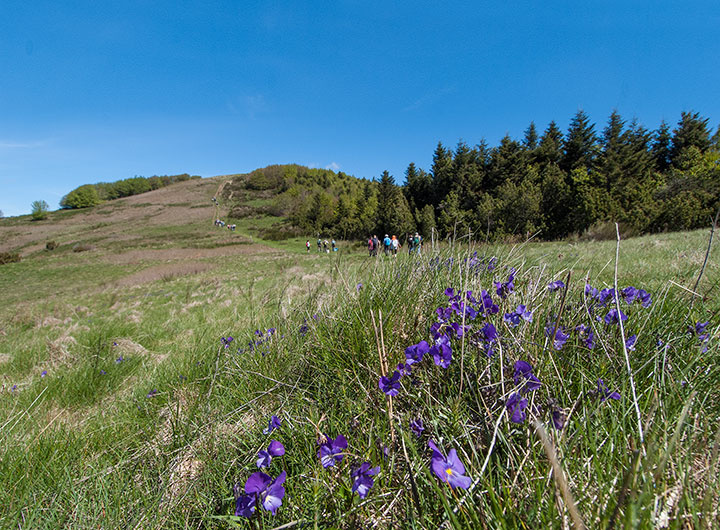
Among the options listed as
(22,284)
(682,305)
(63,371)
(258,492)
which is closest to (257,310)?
(63,371)

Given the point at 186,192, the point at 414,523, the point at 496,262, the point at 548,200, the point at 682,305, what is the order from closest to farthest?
the point at 414,523, the point at 682,305, the point at 496,262, the point at 548,200, the point at 186,192

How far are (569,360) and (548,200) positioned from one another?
3775cm

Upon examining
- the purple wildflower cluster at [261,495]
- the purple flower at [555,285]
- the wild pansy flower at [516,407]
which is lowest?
the purple wildflower cluster at [261,495]

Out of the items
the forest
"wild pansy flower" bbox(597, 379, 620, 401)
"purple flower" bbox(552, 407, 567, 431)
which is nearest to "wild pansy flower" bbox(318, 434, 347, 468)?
"purple flower" bbox(552, 407, 567, 431)

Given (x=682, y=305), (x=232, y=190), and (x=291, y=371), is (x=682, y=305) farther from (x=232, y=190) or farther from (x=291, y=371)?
(x=232, y=190)

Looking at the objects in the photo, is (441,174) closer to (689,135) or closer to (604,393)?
(689,135)

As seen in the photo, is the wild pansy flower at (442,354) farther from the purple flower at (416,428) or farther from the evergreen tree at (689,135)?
the evergreen tree at (689,135)

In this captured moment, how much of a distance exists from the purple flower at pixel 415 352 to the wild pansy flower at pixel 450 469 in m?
0.42

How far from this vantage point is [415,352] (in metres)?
1.35

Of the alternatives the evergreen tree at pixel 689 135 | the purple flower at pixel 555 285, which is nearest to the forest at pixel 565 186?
the evergreen tree at pixel 689 135

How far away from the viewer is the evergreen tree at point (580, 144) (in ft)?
124

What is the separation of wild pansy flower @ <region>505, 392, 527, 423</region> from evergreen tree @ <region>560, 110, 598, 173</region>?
155 feet

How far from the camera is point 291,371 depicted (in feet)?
6.61

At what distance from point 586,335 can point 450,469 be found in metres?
1.10
